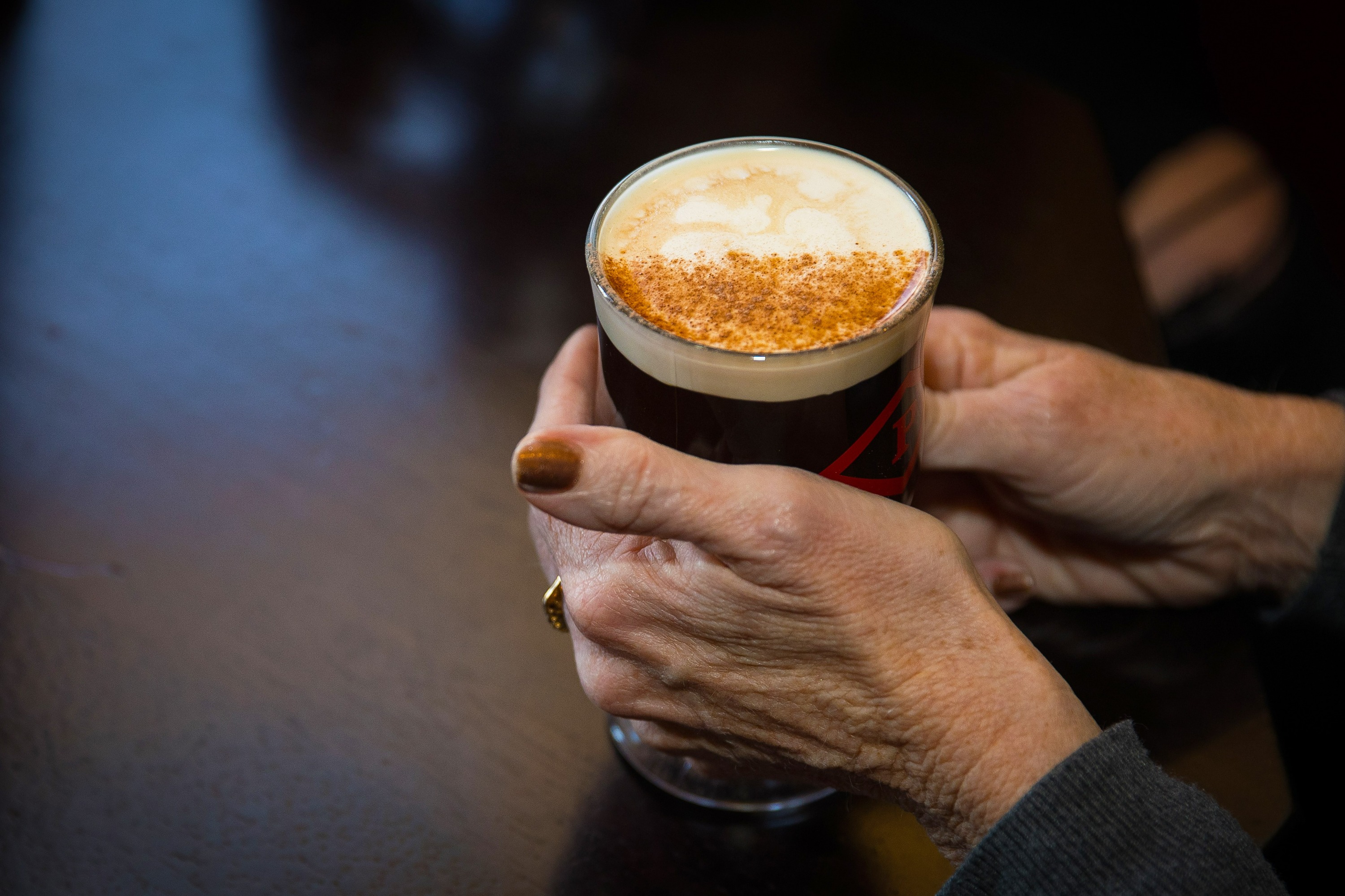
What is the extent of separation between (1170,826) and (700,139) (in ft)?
4.59

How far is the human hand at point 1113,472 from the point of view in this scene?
4.03 ft

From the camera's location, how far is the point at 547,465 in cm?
82

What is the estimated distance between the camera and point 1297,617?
→ 1.38 metres

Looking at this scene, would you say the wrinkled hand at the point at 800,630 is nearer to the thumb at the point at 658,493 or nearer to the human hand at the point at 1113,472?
the thumb at the point at 658,493

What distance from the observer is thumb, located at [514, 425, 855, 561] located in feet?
2.69

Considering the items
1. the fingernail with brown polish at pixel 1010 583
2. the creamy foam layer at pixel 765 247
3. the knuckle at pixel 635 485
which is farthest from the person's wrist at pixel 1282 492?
the knuckle at pixel 635 485

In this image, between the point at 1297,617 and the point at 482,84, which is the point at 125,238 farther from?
the point at 1297,617

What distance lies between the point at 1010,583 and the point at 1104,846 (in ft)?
1.33

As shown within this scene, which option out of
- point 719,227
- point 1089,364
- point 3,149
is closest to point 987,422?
point 1089,364

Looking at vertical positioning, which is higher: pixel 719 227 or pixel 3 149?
pixel 719 227

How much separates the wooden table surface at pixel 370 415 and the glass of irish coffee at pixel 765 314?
8.0 inches

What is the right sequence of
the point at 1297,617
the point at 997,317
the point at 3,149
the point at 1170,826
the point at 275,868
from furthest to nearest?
1. the point at 3,149
2. the point at 997,317
3. the point at 1297,617
4. the point at 275,868
5. the point at 1170,826

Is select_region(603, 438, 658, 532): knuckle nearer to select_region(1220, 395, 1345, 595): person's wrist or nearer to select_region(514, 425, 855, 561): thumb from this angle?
select_region(514, 425, 855, 561): thumb

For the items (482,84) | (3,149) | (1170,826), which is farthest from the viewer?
(482,84)
